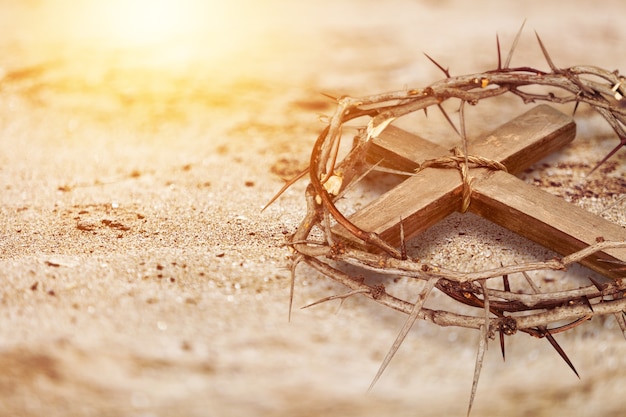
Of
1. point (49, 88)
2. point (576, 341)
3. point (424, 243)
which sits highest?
point (49, 88)

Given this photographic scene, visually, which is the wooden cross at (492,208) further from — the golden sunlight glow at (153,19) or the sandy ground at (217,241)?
the golden sunlight glow at (153,19)

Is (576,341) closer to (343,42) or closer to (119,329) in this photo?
(119,329)

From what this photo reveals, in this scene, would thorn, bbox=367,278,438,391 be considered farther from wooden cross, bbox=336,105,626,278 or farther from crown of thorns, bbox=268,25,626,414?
wooden cross, bbox=336,105,626,278

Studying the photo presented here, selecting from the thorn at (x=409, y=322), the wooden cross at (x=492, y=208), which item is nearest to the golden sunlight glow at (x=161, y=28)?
the wooden cross at (x=492, y=208)

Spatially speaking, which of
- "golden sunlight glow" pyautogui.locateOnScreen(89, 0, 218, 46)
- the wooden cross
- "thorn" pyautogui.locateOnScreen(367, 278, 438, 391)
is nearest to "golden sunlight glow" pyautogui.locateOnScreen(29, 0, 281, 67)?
"golden sunlight glow" pyautogui.locateOnScreen(89, 0, 218, 46)

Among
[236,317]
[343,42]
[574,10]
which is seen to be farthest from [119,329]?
[574,10]

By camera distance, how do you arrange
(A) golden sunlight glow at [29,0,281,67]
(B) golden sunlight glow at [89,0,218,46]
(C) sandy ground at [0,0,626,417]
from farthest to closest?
(B) golden sunlight glow at [89,0,218,46] < (A) golden sunlight glow at [29,0,281,67] < (C) sandy ground at [0,0,626,417]

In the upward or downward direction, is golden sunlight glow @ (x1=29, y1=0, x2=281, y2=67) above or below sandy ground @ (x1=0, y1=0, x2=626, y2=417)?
above
